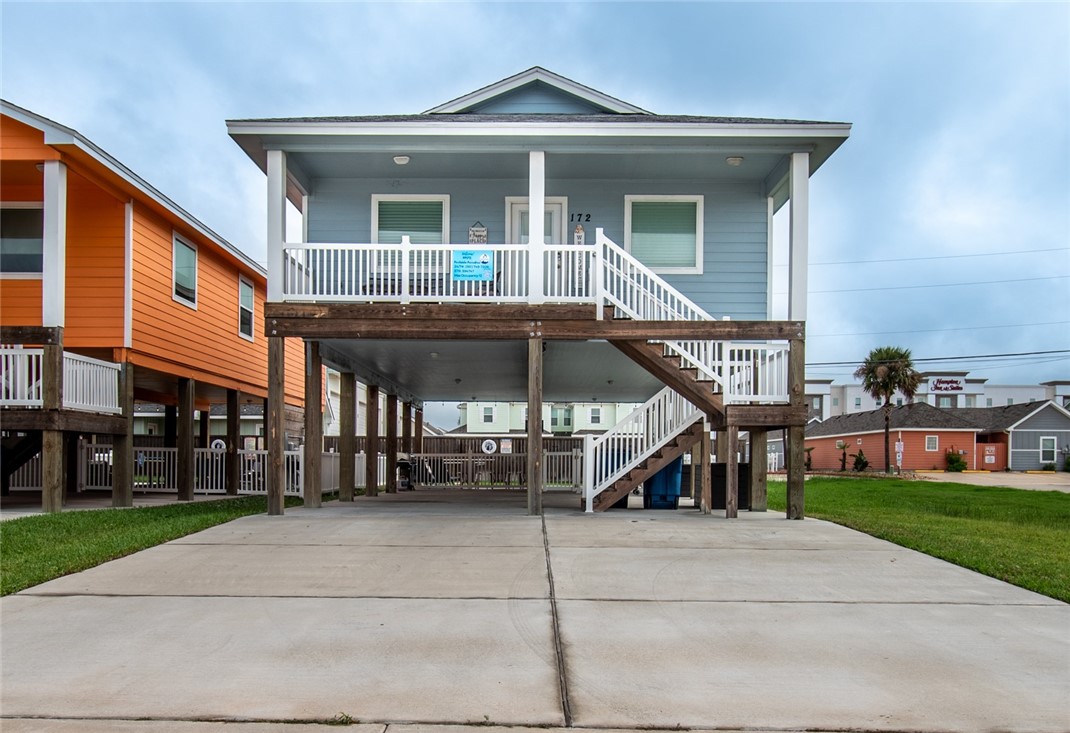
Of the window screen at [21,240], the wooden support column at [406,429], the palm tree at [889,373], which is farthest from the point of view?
the palm tree at [889,373]

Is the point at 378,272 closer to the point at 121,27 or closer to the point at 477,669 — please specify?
the point at 477,669

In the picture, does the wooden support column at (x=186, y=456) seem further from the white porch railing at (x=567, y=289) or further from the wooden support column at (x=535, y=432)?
the wooden support column at (x=535, y=432)

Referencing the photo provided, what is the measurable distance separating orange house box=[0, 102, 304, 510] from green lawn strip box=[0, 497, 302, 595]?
1.75m

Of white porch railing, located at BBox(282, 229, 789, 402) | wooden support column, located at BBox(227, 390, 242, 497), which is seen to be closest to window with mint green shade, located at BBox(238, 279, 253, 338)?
wooden support column, located at BBox(227, 390, 242, 497)

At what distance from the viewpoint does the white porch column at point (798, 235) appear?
43.3ft

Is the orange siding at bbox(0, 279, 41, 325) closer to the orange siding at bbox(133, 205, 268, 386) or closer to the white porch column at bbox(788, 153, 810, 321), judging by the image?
the orange siding at bbox(133, 205, 268, 386)

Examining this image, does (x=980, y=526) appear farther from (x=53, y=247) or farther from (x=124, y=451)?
(x=53, y=247)

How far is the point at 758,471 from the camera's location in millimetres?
15031

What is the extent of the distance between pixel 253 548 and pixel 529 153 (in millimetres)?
7738

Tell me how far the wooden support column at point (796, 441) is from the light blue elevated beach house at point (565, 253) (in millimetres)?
31

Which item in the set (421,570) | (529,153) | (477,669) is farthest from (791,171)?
(477,669)

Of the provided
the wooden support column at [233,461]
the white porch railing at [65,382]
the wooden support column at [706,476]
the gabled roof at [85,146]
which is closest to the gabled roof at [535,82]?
the gabled roof at [85,146]

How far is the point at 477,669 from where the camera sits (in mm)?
4996

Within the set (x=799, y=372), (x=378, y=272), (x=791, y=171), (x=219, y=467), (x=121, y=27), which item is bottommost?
(x=219, y=467)
